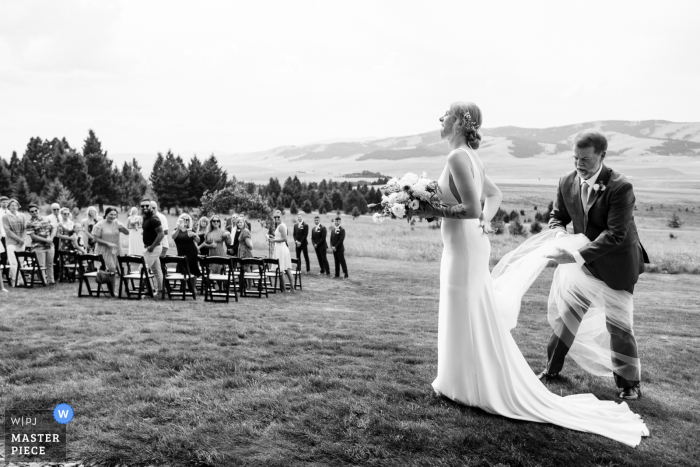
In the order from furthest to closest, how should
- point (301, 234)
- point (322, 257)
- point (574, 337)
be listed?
point (322, 257) → point (301, 234) → point (574, 337)

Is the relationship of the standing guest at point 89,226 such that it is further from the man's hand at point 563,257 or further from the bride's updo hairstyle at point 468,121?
the man's hand at point 563,257

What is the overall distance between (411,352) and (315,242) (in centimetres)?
1518

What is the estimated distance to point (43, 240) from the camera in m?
14.8

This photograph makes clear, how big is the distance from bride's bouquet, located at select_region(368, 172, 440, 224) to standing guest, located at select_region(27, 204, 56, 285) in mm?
13233

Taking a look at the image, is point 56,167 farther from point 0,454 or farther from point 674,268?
point 0,454

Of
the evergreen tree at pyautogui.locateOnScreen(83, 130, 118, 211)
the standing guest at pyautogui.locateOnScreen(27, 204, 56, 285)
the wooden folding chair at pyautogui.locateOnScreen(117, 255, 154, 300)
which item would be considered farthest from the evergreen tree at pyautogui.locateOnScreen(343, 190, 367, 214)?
the wooden folding chair at pyautogui.locateOnScreen(117, 255, 154, 300)

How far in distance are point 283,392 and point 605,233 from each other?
3.59 m

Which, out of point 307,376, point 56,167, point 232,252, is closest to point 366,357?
point 307,376

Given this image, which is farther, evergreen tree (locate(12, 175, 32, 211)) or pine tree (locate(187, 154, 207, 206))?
pine tree (locate(187, 154, 207, 206))

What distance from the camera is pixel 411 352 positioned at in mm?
7379

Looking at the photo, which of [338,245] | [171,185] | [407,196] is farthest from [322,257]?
[171,185]

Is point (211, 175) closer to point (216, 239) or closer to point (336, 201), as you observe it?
point (336, 201)

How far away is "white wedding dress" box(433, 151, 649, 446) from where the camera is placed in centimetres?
479

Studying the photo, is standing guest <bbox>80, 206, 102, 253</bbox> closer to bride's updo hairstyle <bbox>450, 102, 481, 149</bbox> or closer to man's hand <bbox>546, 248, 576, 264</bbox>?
bride's updo hairstyle <bbox>450, 102, 481, 149</bbox>
